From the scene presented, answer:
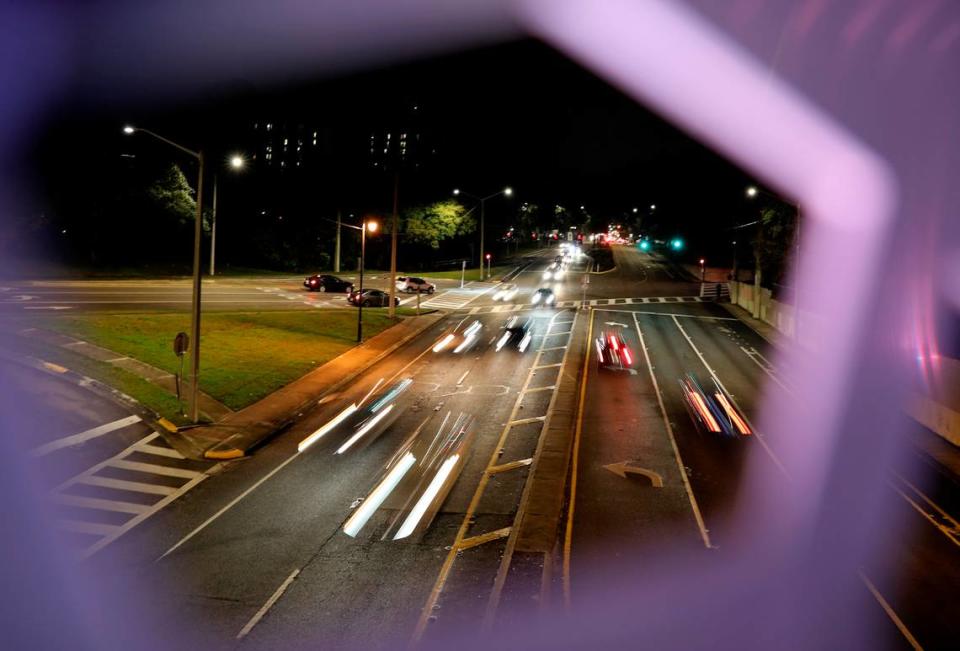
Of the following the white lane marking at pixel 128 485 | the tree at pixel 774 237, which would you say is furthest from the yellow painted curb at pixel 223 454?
the tree at pixel 774 237

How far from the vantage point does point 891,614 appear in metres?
11.5

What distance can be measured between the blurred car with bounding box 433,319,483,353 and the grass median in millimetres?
3955

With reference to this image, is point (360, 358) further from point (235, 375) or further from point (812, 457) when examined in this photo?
point (812, 457)

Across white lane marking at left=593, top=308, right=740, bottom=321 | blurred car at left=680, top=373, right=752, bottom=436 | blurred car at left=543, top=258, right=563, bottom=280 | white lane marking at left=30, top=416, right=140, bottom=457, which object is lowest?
white lane marking at left=30, top=416, right=140, bottom=457

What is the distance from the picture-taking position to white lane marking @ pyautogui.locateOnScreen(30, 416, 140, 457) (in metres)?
18.1

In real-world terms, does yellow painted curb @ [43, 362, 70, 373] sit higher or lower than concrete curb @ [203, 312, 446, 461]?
higher

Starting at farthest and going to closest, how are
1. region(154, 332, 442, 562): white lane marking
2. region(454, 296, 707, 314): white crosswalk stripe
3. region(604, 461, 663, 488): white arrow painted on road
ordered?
region(454, 296, 707, 314): white crosswalk stripe
region(604, 461, 663, 488): white arrow painted on road
region(154, 332, 442, 562): white lane marking

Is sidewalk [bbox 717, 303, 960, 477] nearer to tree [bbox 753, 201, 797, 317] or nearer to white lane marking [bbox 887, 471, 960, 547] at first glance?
white lane marking [bbox 887, 471, 960, 547]

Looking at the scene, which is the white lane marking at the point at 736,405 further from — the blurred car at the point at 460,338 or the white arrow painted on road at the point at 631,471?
the blurred car at the point at 460,338

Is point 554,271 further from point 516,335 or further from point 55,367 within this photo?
point 55,367

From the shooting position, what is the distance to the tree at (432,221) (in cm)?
8625

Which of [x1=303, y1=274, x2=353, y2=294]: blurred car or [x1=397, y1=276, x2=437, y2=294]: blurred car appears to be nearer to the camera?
[x1=303, y1=274, x2=353, y2=294]: blurred car

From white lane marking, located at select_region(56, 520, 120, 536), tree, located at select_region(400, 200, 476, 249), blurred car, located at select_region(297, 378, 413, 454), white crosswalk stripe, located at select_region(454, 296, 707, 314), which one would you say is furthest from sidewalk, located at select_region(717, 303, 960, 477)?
tree, located at select_region(400, 200, 476, 249)

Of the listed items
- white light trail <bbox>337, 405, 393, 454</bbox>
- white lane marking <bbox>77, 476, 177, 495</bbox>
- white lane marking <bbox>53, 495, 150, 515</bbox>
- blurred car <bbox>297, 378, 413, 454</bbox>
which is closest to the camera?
white lane marking <bbox>53, 495, 150, 515</bbox>
